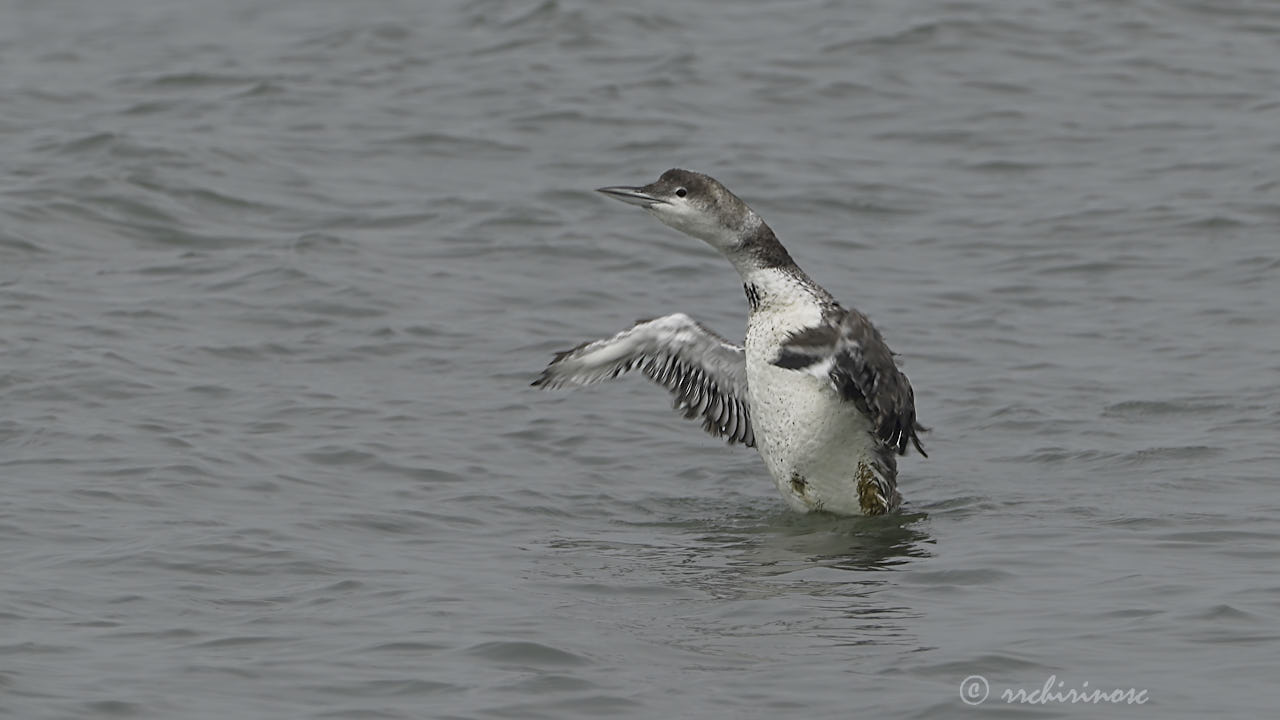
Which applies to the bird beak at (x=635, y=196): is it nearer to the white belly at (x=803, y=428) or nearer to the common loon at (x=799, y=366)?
the common loon at (x=799, y=366)

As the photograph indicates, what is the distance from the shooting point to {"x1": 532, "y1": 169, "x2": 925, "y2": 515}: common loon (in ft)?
32.0

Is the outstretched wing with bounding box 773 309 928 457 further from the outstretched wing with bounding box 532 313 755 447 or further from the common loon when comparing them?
the outstretched wing with bounding box 532 313 755 447

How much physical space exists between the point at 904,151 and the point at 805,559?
8891mm

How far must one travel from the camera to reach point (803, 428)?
10.1 meters

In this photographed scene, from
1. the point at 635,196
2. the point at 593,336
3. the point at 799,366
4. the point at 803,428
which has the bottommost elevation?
the point at 593,336

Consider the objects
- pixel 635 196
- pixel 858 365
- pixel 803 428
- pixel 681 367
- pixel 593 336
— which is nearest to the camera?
pixel 858 365

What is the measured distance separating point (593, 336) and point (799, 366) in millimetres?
3863

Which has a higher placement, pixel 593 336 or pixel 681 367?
pixel 681 367

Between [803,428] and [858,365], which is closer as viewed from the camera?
[858,365]

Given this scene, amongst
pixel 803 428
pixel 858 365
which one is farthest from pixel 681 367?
pixel 858 365

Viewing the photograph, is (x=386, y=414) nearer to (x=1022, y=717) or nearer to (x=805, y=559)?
(x=805, y=559)

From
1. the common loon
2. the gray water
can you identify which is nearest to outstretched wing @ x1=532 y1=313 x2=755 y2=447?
the common loon

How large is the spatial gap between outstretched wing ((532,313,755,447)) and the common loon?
0.02 m

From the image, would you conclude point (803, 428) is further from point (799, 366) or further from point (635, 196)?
point (635, 196)
